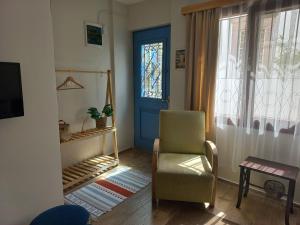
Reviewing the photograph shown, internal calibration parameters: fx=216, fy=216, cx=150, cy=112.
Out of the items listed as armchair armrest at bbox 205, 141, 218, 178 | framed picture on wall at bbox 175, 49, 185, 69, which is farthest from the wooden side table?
framed picture on wall at bbox 175, 49, 185, 69

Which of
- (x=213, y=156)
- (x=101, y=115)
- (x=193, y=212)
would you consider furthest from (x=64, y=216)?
(x=101, y=115)

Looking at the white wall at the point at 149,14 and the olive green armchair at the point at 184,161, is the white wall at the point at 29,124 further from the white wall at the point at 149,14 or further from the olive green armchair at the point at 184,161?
the white wall at the point at 149,14

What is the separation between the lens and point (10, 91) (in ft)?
4.36

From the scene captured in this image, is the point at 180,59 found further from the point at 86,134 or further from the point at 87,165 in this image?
the point at 87,165

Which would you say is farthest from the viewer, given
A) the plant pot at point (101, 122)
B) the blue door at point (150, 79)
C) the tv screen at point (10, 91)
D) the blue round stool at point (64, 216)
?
the blue door at point (150, 79)

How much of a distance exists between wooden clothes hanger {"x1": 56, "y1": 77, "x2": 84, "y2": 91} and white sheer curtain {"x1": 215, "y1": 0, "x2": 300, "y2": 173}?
5.90 ft

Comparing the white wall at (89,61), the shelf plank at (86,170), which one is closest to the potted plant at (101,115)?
the white wall at (89,61)

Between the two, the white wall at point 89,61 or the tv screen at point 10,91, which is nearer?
the tv screen at point 10,91

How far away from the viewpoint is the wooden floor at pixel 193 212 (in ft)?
6.42

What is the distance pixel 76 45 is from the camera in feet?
9.27

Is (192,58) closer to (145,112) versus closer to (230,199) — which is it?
(145,112)

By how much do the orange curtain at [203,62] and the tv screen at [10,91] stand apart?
1897mm

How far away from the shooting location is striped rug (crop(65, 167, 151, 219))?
2176 mm

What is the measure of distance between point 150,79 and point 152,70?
0.48 feet
